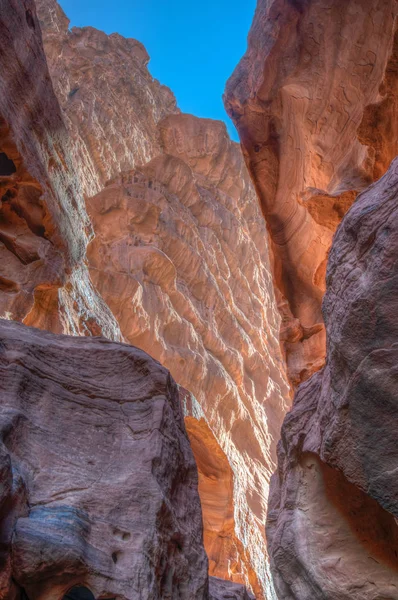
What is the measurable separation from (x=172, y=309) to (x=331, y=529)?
1524 centimetres

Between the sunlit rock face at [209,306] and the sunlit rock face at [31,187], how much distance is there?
6743mm

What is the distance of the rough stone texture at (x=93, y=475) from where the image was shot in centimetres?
384

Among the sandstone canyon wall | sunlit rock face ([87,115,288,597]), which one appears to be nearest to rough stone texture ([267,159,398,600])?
the sandstone canyon wall

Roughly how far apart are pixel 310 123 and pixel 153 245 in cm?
1211

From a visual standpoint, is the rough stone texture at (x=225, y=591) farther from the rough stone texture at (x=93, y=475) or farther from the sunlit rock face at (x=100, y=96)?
the sunlit rock face at (x=100, y=96)

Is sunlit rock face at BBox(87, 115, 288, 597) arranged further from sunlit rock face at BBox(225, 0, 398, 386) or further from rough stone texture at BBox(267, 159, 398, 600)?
rough stone texture at BBox(267, 159, 398, 600)

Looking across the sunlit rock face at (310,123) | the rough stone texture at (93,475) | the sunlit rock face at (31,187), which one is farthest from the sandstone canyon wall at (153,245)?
the sunlit rock face at (310,123)

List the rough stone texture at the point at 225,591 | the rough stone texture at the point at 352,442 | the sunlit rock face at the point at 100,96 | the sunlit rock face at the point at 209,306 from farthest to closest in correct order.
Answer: the sunlit rock face at the point at 100,96
the sunlit rock face at the point at 209,306
the rough stone texture at the point at 225,591
the rough stone texture at the point at 352,442

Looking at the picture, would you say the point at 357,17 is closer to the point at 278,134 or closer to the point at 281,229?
the point at 278,134

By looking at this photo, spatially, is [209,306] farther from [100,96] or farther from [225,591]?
[225,591]

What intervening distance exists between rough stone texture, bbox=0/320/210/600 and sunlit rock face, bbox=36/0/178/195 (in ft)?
62.6

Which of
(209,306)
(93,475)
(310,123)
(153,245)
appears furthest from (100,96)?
(93,475)

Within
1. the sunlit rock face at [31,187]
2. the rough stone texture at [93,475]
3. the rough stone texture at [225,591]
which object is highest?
the sunlit rock face at [31,187]

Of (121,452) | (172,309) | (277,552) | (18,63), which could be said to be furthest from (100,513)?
(172,309)
